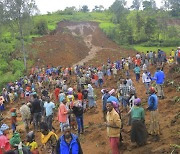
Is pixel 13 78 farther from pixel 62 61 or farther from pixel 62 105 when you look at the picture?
pixel 62 105

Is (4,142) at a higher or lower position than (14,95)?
higher

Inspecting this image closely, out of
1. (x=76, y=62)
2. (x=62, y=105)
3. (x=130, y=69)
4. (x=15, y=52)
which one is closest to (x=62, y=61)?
(x=76, y=62)

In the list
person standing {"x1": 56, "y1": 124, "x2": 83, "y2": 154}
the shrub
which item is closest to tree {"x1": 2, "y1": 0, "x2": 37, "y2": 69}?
the shrub

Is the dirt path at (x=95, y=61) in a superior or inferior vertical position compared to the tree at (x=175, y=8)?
inferior

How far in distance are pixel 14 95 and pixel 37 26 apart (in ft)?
110

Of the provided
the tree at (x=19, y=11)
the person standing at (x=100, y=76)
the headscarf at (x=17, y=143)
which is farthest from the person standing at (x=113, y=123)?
the tree at (x=19, y=11)

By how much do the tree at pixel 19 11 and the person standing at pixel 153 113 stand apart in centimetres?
2646

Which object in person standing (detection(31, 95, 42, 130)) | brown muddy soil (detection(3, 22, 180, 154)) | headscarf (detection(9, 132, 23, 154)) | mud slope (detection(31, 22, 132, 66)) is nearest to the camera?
headscarf (detection(9, 132, 23, 154))

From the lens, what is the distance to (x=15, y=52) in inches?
1622

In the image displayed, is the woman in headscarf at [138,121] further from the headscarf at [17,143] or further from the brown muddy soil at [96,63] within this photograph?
the headscarf at [17,143]

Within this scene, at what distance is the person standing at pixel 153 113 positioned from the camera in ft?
29.0

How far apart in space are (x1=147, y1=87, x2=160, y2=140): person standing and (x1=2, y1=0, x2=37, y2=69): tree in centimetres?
2646

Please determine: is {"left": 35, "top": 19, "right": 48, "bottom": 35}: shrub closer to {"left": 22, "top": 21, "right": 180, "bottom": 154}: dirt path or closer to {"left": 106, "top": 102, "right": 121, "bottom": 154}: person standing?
{"left": 22, "top": 21, "right": 180, "bottom": 154}: dirt path

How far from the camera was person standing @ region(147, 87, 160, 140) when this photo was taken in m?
8.84
